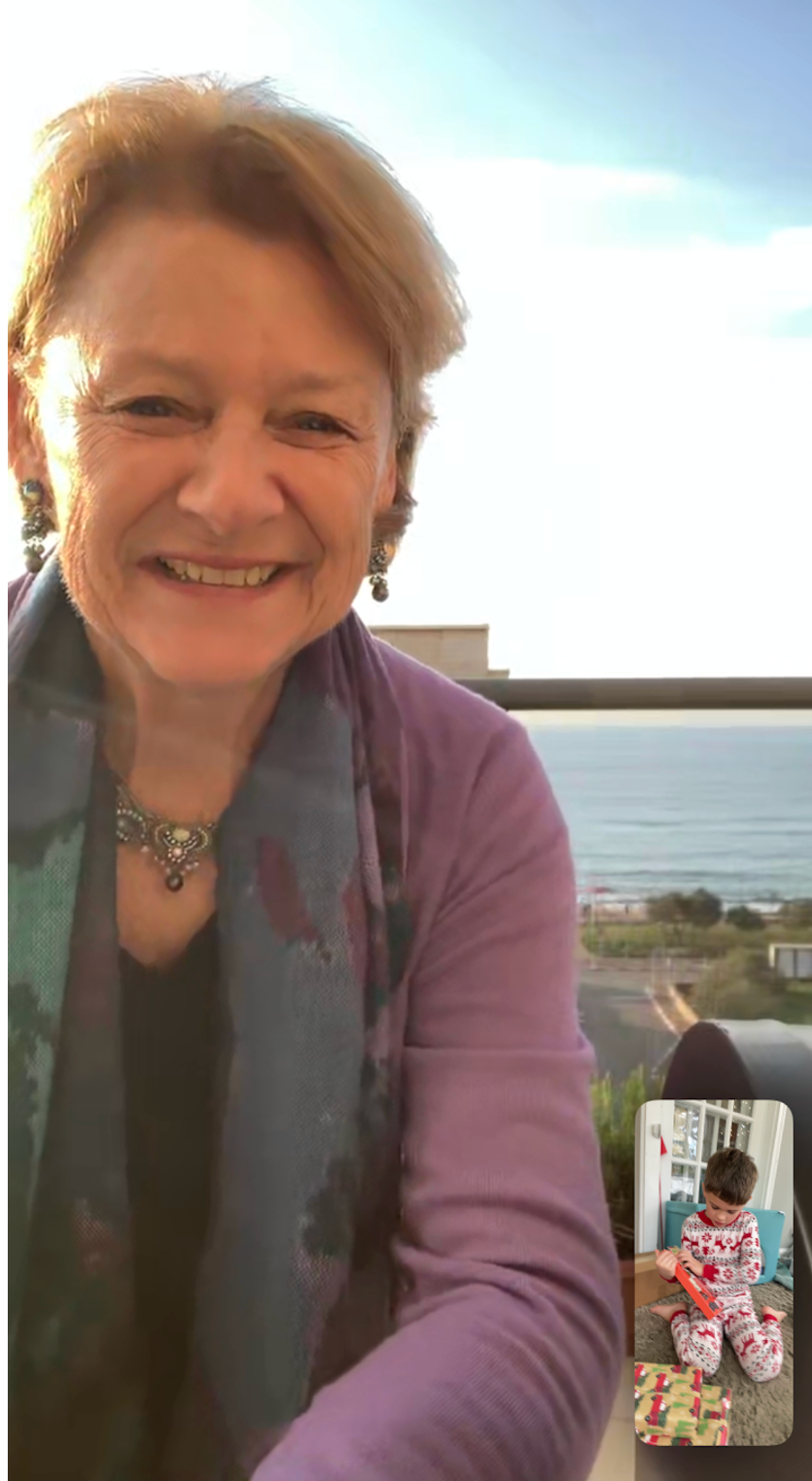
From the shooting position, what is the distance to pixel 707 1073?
1278 millimetres

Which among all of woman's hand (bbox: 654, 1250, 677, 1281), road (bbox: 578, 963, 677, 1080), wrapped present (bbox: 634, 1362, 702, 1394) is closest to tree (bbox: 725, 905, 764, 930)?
road (bbox: 578, 963, 677, 1080)

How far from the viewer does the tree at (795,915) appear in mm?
1291

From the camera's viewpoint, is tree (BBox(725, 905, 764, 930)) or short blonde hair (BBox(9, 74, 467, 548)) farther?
tree (BBox(725, 905, 764, 930))

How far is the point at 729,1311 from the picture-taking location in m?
1.25

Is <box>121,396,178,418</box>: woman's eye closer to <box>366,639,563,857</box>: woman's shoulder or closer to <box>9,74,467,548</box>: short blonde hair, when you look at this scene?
<box>9,74,467,548</box>: short blonde hair

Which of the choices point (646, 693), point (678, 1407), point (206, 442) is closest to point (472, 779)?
point (646, 693)

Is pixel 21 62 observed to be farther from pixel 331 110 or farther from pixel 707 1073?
pixel 707 1073

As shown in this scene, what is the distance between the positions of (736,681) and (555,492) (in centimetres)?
28

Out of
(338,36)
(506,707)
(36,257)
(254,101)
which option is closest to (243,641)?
(506,707)

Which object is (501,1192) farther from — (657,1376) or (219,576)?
(219,576)

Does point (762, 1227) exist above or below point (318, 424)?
below

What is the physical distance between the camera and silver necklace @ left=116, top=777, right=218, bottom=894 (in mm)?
1262

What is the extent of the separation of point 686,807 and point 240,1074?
1.78ft

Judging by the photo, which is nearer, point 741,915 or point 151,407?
point 151,407
